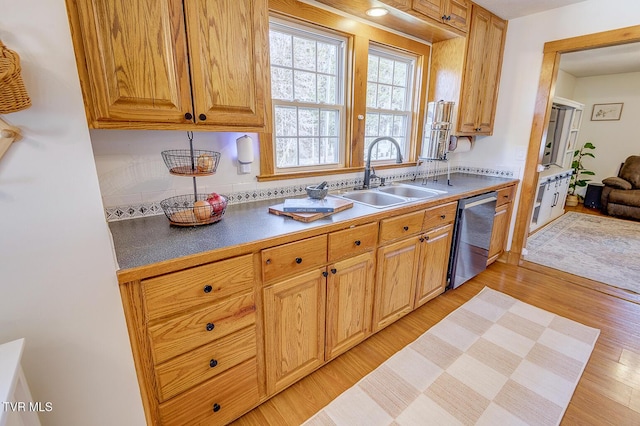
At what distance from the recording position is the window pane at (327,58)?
2.09 m

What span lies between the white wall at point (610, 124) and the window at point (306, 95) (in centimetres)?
616

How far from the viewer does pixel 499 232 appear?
301 cm

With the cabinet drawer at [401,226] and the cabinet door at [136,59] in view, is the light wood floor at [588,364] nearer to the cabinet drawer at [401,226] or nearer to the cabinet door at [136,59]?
the cabinet drawer at [401,226]

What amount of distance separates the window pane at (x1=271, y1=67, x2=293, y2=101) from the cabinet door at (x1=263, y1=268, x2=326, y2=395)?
47.7 inches

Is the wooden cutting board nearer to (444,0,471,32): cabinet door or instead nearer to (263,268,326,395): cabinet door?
(263,268,326,395): cabinet door

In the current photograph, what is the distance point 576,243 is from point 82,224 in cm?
488

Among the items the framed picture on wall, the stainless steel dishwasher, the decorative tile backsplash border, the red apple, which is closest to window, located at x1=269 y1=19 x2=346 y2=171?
the decorative tile backsplash border

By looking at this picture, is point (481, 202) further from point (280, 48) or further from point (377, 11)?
point (280, 48)

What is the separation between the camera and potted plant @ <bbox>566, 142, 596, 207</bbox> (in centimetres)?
551

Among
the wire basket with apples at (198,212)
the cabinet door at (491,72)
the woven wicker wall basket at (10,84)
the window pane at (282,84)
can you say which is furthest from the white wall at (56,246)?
the cabinet door at (491,72)

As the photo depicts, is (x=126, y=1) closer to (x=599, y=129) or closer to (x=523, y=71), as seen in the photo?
(x=523, y=71)

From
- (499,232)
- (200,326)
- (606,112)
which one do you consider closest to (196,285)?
(200,326)

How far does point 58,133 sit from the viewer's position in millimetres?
799

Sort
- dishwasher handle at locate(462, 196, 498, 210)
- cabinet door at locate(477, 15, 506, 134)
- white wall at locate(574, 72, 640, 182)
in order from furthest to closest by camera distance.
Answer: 1. white wall at locate(574, 72, 640, 182)
2. cabinet door at locate(477, 15, 506, 134)
3. dishwasher handle at locate(462, 196, 498, 210)
